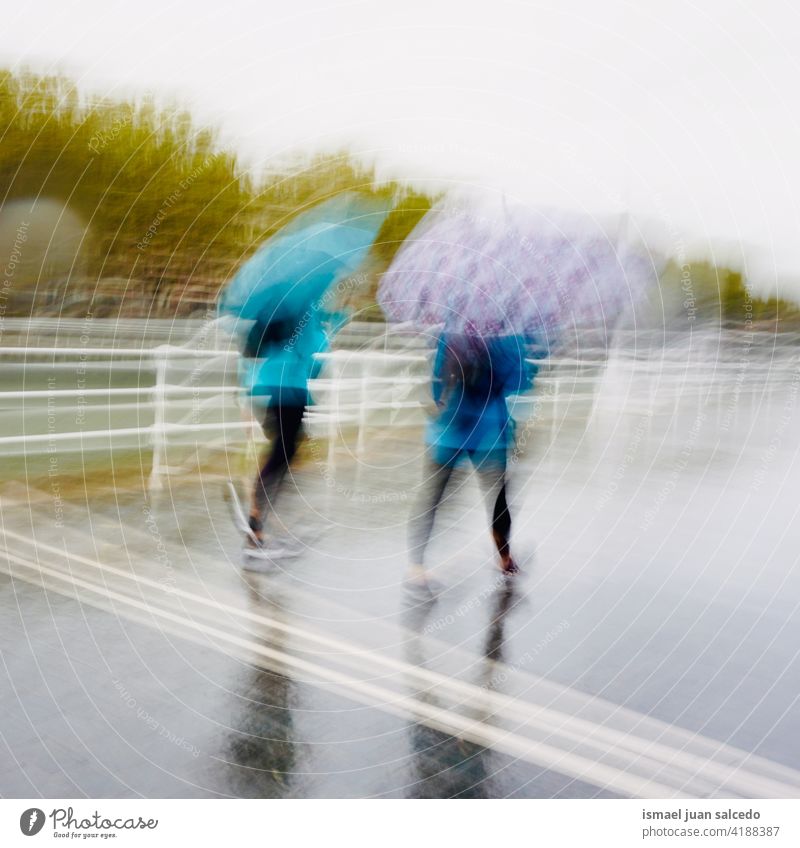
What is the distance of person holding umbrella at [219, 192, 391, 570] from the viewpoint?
3.26 metres

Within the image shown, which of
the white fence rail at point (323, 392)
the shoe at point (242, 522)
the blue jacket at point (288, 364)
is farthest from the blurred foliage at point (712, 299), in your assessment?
the shoe at point (242, 522)

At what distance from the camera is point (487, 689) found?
2.34 metres

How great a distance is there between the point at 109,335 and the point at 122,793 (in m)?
14.8

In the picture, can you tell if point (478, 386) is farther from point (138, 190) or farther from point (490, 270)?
point (138, 190)

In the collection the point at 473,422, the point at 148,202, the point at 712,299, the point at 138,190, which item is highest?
the point at 138,190

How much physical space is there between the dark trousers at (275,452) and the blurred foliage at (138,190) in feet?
17.7

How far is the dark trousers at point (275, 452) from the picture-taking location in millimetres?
3428

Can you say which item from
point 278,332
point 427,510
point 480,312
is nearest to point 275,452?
point 278,332

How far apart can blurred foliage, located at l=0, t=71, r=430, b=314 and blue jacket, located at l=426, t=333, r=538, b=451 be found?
572cm

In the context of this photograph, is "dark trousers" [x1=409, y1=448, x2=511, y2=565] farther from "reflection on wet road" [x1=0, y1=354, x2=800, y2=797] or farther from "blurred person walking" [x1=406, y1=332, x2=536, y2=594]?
"reflection on wet road" [x1=0, y1=354, x2=800, y2=797]

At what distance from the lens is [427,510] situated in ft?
10.5

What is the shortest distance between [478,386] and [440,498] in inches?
18.0

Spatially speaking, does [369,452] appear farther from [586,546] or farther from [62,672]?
[62,672]
